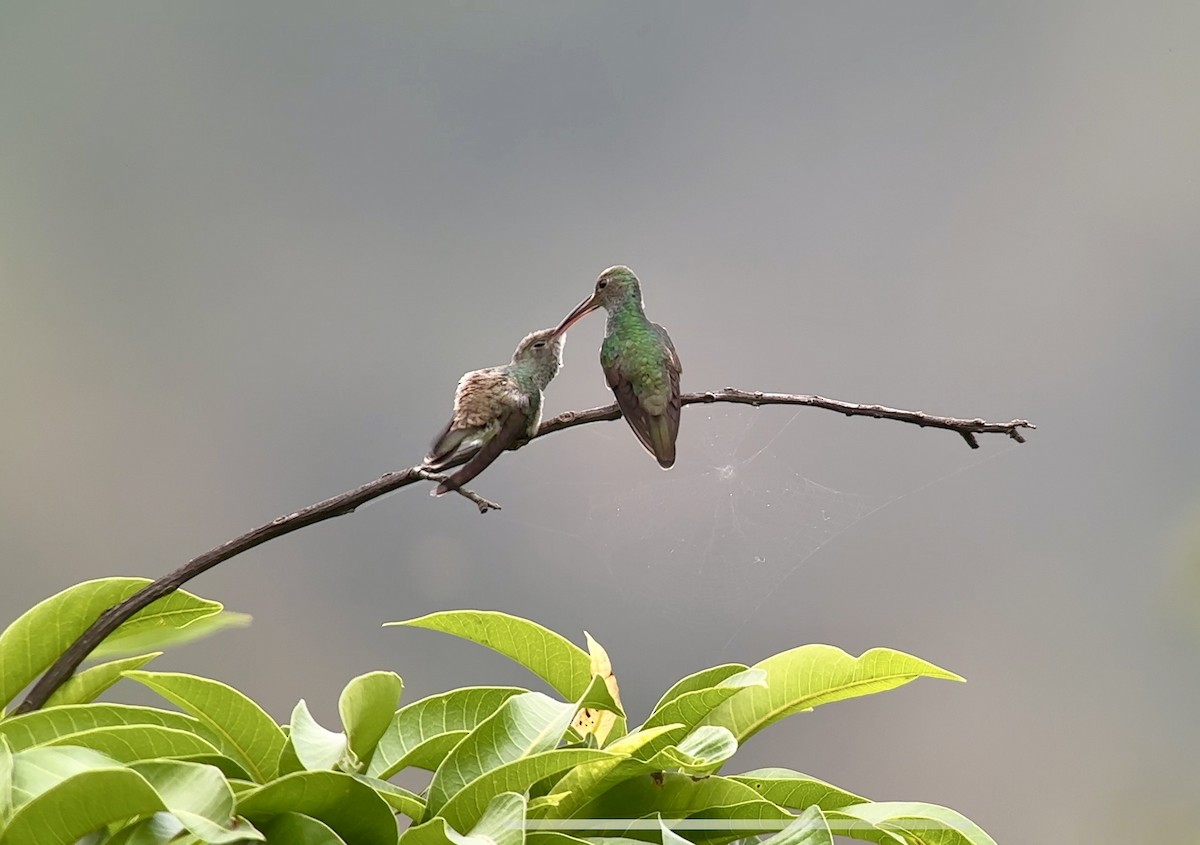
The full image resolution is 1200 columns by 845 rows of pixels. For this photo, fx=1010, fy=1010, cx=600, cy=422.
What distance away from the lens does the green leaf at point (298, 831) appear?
373 millimetres

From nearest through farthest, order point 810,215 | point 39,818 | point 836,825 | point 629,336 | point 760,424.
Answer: point 39,818, point 836,825, point 629,336, point 760,424, point 810,215

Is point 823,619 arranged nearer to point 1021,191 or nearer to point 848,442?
point 848,442

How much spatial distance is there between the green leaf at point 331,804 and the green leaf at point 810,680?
0.62 feet

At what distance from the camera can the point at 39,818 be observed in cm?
34

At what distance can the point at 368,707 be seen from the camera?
→ 0.44m

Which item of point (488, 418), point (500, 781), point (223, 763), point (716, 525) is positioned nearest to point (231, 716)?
point (223, 763)

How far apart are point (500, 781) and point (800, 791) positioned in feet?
0.54

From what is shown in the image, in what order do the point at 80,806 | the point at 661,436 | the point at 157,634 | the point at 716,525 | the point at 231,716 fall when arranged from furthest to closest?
the point at 716,525 → the point at 661,436 → the point at 157,634 → the point at 231,716 → the point at 80,806

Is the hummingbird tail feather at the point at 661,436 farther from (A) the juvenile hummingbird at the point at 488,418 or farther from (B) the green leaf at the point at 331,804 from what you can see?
(B) the green leaf at the point at 331,804

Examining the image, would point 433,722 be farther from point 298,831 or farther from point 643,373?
point 643,373

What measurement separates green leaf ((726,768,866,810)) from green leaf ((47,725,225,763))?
0.24 m

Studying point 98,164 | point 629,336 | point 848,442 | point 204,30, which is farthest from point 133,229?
point 848,442

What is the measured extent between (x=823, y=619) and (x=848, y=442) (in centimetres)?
18

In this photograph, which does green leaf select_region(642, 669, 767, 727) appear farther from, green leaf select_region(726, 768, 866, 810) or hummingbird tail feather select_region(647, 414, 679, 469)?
hummingbird tail feather select_region(647, 414, 679, 469)
